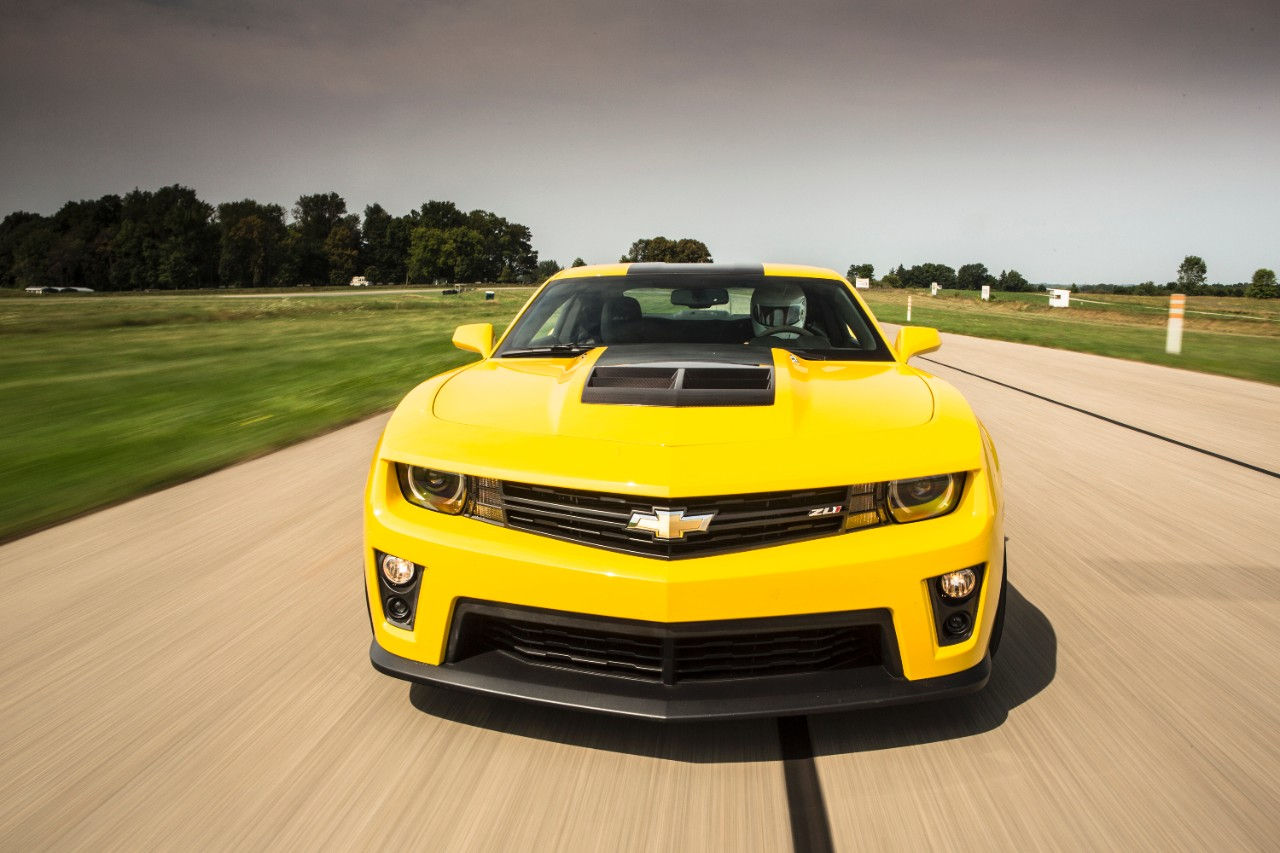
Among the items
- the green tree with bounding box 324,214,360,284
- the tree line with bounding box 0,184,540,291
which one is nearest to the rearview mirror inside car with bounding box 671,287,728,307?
the tree line with bounding box 0,184,540,291

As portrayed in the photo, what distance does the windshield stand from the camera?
13.1 feet

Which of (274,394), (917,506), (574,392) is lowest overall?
(274,394)

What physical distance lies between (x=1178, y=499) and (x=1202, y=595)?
189 centimetres

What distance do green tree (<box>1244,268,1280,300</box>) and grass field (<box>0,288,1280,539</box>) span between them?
175ft

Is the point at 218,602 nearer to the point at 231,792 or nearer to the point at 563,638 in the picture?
the point at 231,792

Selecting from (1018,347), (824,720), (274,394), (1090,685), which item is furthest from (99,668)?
(1018,347)

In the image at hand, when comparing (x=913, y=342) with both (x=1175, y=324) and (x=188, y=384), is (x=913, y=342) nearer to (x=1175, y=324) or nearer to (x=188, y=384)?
(x=188, y=384)

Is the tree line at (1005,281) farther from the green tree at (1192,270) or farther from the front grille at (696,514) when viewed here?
the front grille at (696,514)

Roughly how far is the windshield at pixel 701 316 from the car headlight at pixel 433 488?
1.34 m

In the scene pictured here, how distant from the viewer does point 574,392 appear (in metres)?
2.84

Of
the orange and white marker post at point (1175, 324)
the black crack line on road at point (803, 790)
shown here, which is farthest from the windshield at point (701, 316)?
the orange and white marker post at point (1175, 324)


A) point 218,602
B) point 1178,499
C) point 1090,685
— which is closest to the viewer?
point 1090,685

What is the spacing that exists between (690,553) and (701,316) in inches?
88.4

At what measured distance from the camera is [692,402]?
2654 mm
